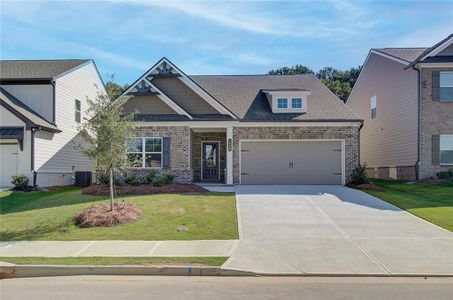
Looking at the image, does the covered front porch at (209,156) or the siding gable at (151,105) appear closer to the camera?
the siding gable at (151,105)

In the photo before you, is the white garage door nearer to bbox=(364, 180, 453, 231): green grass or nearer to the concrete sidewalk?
the concrete sidewalk

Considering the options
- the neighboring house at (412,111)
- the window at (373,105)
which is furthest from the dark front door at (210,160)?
the window at (373,105)

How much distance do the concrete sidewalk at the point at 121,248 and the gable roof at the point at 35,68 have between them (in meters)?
14.8

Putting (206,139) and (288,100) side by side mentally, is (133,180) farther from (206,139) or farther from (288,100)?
(288,100)

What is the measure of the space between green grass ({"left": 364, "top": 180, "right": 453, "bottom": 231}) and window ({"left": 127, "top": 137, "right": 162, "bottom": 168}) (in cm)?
957

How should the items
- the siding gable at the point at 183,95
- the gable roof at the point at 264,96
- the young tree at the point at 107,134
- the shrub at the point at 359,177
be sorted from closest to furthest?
the young tree at the point at 107,134, the shrub at the point at 359,177, the gable roof at the point at 264,96, the siding gable at the point at 183,95

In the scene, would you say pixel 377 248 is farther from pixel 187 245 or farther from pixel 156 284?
pixel 156 284

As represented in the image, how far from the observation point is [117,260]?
912cm

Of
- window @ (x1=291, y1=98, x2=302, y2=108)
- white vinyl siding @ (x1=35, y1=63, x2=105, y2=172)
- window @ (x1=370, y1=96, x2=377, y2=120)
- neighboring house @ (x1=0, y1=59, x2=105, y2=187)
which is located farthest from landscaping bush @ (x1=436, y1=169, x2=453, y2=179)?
white vinyl siding @ (x1=35, y1=63, x2=105, y2=172)

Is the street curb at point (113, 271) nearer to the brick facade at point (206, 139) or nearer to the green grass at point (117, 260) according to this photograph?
the green grass at point (117, 260)

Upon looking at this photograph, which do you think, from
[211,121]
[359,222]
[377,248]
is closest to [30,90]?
[211,121]

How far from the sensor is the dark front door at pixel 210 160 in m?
24.4

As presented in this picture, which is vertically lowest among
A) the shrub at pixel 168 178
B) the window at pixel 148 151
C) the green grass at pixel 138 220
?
the green grass at pixel 138 220

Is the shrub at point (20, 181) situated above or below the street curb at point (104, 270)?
above
